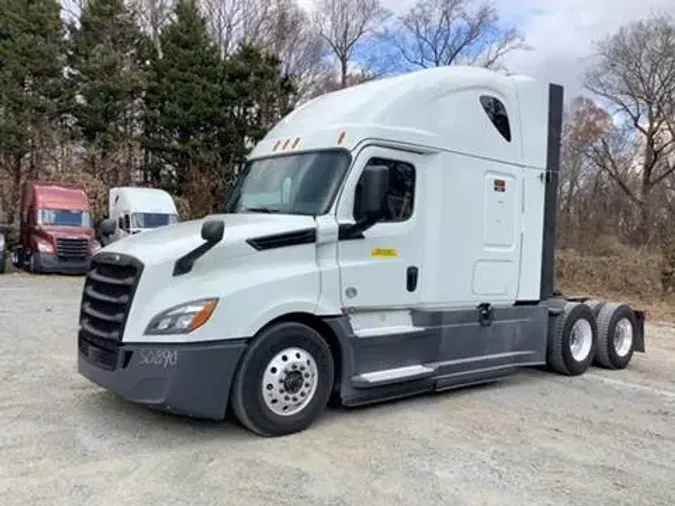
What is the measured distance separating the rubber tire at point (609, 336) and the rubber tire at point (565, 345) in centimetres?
39

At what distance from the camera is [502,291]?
6.78m

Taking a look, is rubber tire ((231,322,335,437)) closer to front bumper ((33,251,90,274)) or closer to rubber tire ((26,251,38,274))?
front bumper ((33,251,90,274))

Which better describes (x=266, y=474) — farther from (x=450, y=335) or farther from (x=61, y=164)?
(x=61, y=164)

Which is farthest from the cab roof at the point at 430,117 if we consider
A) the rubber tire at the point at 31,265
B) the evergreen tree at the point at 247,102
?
the evergreen tree at the point at 247,102

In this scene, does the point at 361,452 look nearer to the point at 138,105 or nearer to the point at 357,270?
the point at 357,270

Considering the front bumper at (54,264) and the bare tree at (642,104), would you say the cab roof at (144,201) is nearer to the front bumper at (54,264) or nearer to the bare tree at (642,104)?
the front bumper at (54,264)

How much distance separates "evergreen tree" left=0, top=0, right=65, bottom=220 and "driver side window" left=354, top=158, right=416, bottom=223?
966 inches

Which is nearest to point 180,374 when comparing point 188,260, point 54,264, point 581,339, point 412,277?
point 188,260

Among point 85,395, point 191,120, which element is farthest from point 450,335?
point 191,120

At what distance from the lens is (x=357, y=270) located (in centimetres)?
550

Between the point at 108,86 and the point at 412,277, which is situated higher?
the point at 108,86

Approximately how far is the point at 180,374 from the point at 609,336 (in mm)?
5567

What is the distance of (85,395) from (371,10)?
41044 mm

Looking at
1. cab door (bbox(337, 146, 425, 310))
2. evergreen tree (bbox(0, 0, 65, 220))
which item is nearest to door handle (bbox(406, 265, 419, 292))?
cab door (bbox(337, 146, 425, 310))
